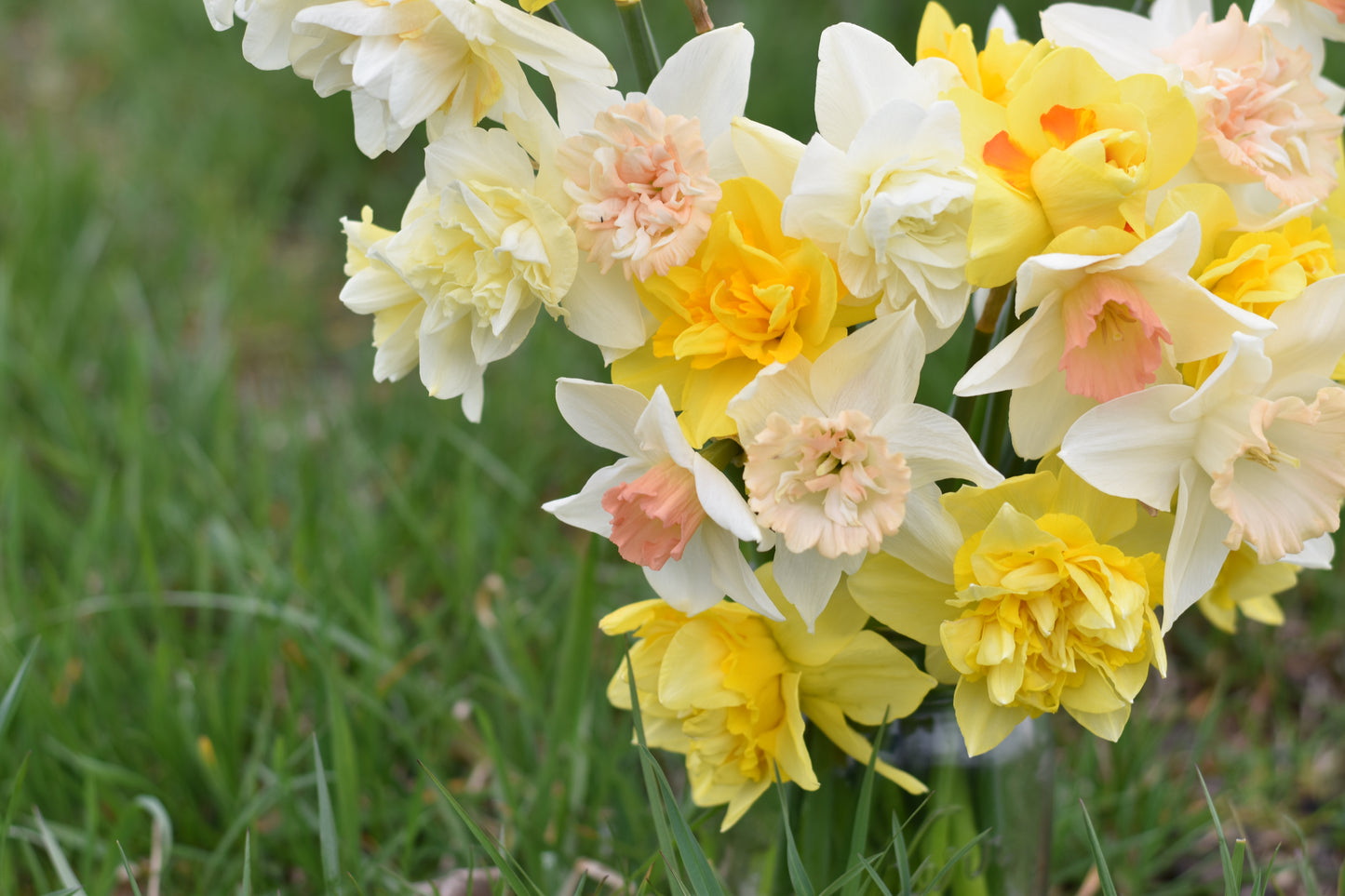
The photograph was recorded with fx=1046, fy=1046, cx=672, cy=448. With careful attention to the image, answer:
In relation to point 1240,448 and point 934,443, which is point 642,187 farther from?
point 1240,448

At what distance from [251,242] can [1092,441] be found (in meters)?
1.98

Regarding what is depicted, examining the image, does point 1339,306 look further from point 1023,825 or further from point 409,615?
point 409,615

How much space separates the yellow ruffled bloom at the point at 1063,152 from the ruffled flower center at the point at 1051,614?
0.13 metres

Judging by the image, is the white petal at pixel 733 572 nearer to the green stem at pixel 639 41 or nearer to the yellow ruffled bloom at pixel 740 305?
the yellow ruffled bloom at pixel 740 305

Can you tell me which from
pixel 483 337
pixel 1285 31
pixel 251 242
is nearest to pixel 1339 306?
pixel 1285 31

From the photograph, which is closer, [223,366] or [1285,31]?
[1285,31]

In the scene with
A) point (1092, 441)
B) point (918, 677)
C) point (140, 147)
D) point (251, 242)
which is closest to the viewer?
point (1092, 441)

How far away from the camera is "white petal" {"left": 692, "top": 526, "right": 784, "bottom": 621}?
52cm

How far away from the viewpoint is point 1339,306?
1.61 feet

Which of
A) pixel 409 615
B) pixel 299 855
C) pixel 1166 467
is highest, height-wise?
pixel 1166 467

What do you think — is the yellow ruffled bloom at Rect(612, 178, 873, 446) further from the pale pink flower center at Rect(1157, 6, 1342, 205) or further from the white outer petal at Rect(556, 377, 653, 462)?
the pale pink flower center at Rect(1157, 6, 1342, 205)

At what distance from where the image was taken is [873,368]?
0.50 m

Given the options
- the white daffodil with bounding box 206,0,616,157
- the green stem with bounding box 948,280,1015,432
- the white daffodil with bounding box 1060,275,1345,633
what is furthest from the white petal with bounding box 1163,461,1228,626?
the white daffodil with bounding box 206,0,616,157

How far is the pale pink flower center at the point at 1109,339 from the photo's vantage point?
1.54ft
